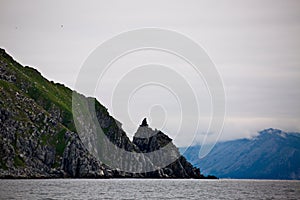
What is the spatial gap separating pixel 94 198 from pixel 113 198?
6.53 metres

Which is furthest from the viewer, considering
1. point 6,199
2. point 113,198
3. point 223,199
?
point 223,199

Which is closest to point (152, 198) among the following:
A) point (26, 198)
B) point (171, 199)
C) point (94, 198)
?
point (171, 199)

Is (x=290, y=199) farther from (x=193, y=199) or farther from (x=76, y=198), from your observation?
(x=76, y=198)

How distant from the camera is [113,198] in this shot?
146125mm

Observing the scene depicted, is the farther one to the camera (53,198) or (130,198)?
(130,198)

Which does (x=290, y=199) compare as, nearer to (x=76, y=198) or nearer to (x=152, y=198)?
(x=152, y=198)

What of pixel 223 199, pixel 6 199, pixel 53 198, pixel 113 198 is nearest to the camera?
pixel 6 199

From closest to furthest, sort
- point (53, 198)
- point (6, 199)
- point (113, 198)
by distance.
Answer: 1. point (6, 199)
2. point (53, 198)
3. point (113, 198)

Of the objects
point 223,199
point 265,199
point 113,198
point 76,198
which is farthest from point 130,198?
point 265,199

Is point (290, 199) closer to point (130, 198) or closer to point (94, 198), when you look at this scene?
point (130, 198)

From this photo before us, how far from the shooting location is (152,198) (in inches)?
5994

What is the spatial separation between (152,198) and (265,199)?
3852cm

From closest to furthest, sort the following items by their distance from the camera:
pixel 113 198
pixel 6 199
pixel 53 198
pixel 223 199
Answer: pixel 6 199 → pixel 53 198 → pixel 113 198 → pixel 223 199

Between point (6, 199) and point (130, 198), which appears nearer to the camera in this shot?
point (6, 199)
